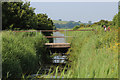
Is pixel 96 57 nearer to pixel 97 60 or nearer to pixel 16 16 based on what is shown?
pixel 97 60

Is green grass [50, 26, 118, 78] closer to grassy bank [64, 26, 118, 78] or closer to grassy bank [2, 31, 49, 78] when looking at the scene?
grassy bank [64, 26, 118, 78]

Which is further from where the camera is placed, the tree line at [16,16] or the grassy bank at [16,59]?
→ the tree line at [16,16]

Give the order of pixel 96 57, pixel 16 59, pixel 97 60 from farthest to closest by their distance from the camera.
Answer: pixel 16 59, pixel 96 57, pixel 97 60

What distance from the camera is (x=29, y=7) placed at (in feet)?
81.1

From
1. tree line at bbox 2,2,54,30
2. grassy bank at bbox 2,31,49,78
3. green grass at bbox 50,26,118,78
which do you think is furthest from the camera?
tree line at bbox 2,2,54,30

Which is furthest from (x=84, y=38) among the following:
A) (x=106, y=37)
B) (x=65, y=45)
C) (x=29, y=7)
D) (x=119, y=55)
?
(x=29, y=7)

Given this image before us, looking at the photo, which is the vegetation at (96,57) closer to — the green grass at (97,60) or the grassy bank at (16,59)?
the green grass at (97,60)

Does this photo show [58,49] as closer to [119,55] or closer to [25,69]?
[25,69]

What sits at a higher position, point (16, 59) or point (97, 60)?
point (97, 60)

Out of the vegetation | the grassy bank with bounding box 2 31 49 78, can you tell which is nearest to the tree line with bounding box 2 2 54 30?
the vegetation

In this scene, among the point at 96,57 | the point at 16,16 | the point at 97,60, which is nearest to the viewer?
the point at 97,60

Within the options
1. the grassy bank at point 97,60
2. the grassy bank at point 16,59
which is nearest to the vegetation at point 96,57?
the grassy bank at point 97,60

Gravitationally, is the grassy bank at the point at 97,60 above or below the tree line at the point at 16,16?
below

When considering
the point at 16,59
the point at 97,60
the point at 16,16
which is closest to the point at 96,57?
the point at 97,60
